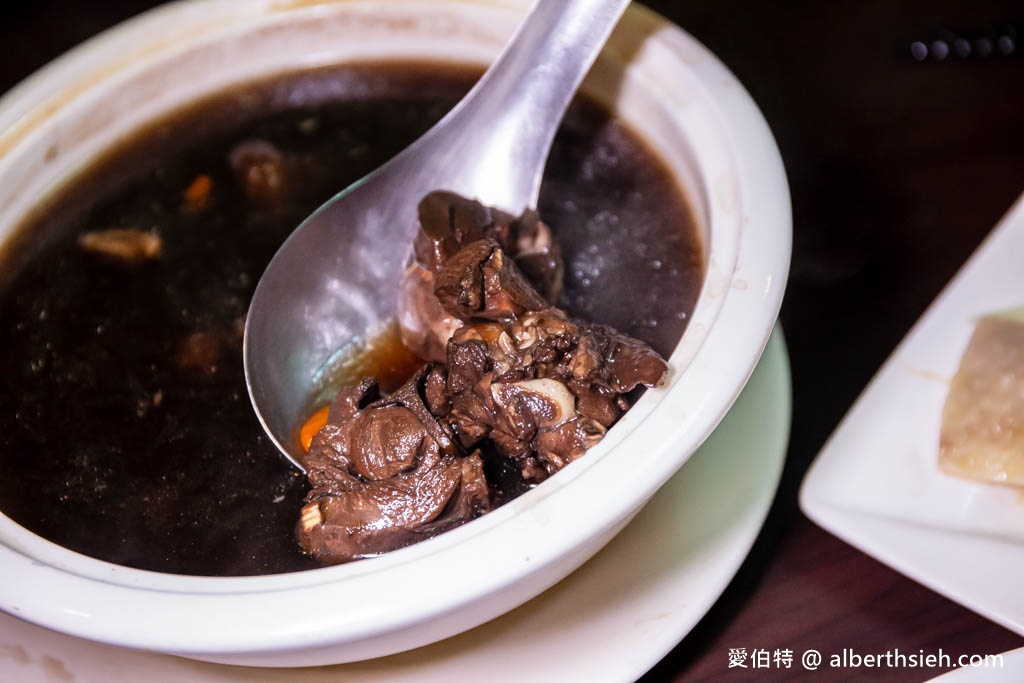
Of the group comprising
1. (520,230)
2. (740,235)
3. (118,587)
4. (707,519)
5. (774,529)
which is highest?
(740,235)

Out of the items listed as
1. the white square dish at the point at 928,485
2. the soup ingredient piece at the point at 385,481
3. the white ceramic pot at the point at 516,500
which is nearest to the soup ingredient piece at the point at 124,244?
the white ceramic pot at the point at 516,500

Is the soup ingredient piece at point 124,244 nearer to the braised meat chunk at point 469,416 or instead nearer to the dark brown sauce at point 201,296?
the dark brown sauce at point 201,296

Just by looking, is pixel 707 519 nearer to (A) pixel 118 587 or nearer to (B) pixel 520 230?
(B) pixel 520 230

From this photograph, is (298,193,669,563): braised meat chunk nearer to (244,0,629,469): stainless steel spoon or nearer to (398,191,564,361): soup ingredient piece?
(398,191,564,361): soup ingredient piece

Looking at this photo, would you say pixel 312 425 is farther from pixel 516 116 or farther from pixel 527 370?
pixel 516 116

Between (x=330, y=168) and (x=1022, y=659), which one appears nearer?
(x=1022, y=659)

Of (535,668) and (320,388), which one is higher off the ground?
(320,388)

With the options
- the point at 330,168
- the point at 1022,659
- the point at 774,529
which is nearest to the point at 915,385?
the point at 774,529
